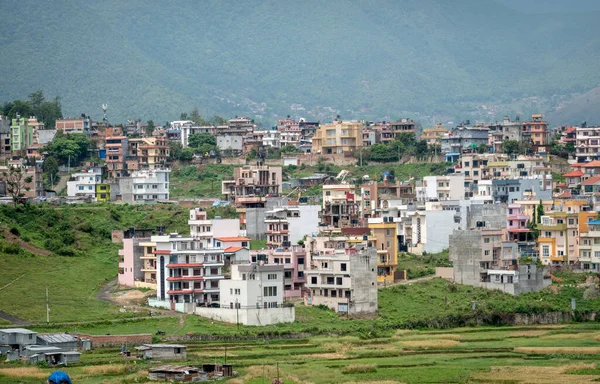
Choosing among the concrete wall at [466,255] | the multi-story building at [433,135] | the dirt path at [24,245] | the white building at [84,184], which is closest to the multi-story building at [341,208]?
the concrete wall at [466,255]

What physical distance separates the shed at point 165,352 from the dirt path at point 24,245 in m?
20.3

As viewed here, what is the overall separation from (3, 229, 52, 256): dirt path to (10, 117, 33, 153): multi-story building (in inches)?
1534

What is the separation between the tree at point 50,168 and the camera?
4147 inches

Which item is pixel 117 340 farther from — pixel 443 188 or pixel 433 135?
pixel 433 135

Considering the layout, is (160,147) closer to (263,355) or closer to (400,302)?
(400,302)

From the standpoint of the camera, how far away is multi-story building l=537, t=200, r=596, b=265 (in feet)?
262

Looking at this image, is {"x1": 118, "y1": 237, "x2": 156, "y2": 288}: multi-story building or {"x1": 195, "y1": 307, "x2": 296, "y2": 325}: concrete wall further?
{"x1": 118, "y1": 237, "x2": 156, "y2": 288}: multi-story building

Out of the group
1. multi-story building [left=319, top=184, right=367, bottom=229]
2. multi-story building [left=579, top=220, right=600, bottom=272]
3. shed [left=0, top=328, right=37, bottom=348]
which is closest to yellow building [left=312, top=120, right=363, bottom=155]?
multi-story building [left=319, top=184, right=367, bottom=229]

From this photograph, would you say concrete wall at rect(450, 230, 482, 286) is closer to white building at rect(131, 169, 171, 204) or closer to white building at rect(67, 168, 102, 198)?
white building at rect(131, 169, 171, 204)

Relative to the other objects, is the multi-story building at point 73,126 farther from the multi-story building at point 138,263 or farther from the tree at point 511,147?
the multi-story building at point 138,263

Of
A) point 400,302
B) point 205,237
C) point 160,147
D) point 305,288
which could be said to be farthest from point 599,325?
point 160,147

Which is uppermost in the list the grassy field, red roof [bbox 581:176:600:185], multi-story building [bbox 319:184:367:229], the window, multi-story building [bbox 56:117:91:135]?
multi-story building [bbox 56:117:91:135]

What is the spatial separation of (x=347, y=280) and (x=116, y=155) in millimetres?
43235

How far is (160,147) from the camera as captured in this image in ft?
364
